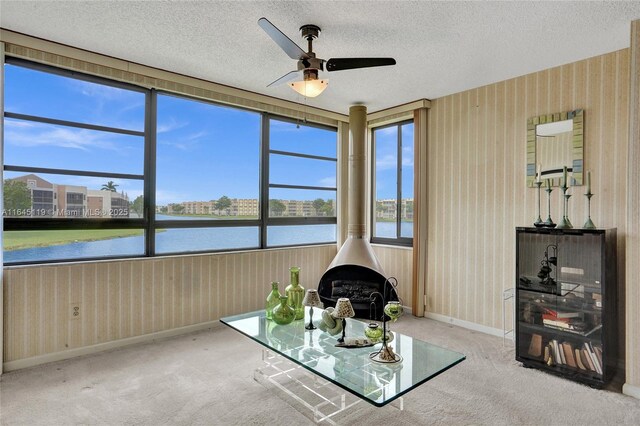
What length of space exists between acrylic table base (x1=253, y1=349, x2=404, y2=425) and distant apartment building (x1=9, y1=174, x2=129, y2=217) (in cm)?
199

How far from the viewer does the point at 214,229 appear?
4.02 metres

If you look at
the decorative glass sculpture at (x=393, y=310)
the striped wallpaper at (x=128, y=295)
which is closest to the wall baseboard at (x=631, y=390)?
the decorative glass sculpture at (x=393, y=310)

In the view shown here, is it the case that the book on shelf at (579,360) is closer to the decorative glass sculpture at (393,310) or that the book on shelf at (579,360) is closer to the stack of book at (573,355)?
the stack of book at (573,355)

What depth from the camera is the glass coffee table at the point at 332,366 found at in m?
1.88

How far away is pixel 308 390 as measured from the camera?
8.23ft

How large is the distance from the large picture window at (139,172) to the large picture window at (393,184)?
2.99ft

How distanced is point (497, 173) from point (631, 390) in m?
2.10

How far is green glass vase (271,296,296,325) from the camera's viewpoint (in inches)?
107

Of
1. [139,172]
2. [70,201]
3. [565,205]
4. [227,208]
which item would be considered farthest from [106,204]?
[565,205]

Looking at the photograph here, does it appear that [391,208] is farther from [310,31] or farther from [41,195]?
[41,195]

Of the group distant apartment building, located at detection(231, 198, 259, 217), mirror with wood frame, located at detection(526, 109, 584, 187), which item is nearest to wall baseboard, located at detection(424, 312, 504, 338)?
mirror with wood frame, located at detection(526, 109, 584, 187)

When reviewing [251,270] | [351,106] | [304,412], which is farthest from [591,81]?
[251,270]

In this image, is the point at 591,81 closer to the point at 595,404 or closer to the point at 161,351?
the point at 595,404

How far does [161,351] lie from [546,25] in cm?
411
